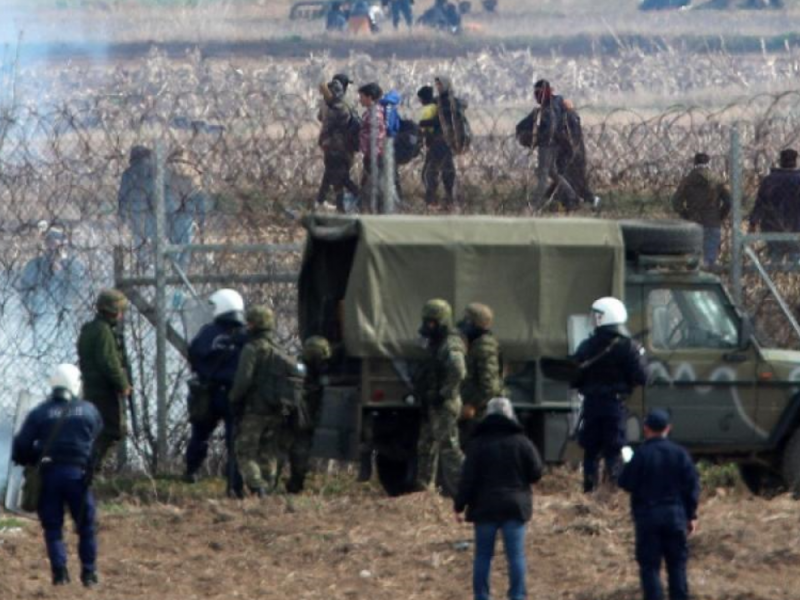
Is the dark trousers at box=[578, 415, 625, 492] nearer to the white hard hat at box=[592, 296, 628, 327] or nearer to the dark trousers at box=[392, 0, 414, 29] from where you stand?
the white hard hat at box=[592, 296, 628, 327]

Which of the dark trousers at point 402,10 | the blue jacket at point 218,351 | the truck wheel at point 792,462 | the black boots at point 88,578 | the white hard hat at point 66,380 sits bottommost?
the black boots at point 88,578

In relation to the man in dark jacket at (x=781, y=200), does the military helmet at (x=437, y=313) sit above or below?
below

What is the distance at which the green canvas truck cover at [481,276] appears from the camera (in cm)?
1510

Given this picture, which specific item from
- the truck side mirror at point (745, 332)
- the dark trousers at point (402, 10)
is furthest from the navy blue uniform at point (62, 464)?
the dark trousers at point (402, 10)

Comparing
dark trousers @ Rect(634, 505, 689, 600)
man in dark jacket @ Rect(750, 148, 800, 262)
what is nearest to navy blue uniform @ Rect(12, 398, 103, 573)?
dark trousers @ Rect(634, 505, 689, 600)

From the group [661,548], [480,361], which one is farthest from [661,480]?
Answer: [480,361]

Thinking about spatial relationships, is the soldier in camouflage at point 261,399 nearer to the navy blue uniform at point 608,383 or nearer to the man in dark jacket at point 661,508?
the navy blue uniform at point 608,383

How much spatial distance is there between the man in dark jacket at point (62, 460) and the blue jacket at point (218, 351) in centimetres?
281

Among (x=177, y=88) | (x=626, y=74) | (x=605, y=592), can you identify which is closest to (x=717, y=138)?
(x=605, y=592)

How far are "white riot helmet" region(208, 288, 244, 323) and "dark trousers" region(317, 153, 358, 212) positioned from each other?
187 centimetres

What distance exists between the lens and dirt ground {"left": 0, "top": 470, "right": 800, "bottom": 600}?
12.3 meters

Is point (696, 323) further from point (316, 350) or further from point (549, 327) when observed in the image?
point (316, 350)

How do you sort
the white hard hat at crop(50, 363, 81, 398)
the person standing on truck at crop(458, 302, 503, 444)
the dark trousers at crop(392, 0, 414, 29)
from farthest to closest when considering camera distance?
the dark trousers at crop(392, 0, 414, 29)
the person standing on truck at crop(458, 302, 503, 444)
the white hard hat at crop(50, 363, 81, 398)

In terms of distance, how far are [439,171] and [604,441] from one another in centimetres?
360
